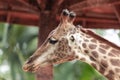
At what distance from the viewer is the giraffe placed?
311 cm

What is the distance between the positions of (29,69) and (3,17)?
2.55 meters

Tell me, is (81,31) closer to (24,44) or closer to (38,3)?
(38,3)

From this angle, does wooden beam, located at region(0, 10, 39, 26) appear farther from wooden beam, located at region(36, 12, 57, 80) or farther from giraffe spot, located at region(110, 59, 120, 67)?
giraffe spot, located at region(110, 59, 120, 67)

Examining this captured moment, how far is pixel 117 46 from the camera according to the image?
10.3 feet

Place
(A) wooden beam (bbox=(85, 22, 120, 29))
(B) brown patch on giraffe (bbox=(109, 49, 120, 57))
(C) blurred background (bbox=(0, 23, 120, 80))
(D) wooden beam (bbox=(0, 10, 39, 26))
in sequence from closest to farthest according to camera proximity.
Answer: (B) brown patch on giraffe (bbox=(109, 49, 120, 57)), (D) wooden beam (bbox=(0, 10, 39, 26)), (A) wooden beam (bbox=(85, 22, 120, 29)), (C) blurred background (bbox=(0, 23, 120, 80))

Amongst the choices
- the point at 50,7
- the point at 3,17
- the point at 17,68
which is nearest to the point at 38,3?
the point at 50,7

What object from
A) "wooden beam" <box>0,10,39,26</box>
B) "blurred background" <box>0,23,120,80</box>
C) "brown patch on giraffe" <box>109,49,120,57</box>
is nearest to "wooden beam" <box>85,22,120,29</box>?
"wooden beam" <box>0,10,39,26</box>

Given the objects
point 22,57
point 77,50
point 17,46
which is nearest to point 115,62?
point 77,50

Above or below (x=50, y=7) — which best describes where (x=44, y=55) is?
below

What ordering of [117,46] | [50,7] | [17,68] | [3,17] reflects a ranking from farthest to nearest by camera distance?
[17,68], [3,17], [50,7], [117,46]

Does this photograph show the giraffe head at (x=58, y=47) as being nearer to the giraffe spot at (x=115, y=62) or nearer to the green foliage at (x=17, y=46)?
the giraffe spot at (x=115, y=62)

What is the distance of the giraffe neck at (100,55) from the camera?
10.2 feet

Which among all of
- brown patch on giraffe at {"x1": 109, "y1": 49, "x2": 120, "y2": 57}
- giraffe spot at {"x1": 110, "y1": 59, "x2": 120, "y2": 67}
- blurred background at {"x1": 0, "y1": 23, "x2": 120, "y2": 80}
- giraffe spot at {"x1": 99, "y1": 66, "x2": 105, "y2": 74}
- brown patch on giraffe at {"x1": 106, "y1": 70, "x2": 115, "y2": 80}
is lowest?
A: blurred background at {"x1": 0, "y1": 23, "x2": 120, "y2": 80}

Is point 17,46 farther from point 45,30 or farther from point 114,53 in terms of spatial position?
point 114,53
